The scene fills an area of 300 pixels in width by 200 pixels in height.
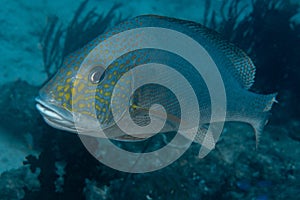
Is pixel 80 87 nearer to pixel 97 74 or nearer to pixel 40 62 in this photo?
pixel 97 74

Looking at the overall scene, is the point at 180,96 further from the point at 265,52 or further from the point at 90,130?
the point at 265,52

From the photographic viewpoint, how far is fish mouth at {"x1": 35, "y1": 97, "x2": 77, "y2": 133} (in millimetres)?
1932

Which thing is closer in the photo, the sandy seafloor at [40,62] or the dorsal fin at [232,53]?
the dorsal fin at [232,53]

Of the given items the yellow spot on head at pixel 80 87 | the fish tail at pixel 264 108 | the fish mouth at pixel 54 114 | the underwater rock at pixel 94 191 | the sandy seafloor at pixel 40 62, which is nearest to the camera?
the fish mouth at pixel 54 114

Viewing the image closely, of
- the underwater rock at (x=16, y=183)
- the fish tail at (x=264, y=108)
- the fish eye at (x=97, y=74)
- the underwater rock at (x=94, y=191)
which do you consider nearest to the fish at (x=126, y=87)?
the fish eye at (x=97, y=74)

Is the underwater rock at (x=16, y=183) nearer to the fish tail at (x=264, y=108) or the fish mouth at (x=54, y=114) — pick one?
the fish mouth at (x=54, y=114)

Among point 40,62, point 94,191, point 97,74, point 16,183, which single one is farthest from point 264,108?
point 40,62

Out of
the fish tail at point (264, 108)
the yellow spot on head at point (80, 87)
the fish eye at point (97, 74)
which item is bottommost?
Result: the fish tail at point (264, 108)

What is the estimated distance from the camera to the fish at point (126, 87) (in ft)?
6.63

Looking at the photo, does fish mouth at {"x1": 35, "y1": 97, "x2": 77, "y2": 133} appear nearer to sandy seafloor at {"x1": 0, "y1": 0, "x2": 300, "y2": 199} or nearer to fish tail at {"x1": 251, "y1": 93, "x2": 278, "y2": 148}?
fish tail at {"x1": 251, "y1": 93, "x2": 278, "y2": 148}

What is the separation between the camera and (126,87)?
2188mm

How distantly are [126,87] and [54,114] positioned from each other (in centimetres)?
59

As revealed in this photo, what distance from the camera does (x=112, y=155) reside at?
4430 mm

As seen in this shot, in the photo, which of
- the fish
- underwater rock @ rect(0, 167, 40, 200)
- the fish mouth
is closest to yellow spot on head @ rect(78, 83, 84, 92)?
the fish
